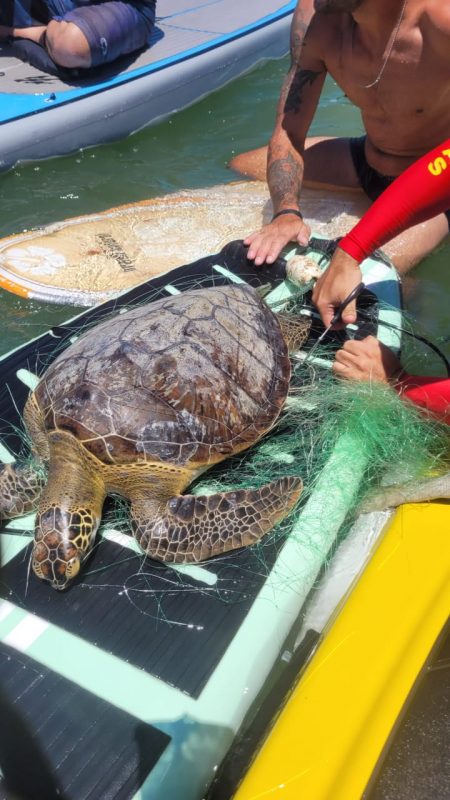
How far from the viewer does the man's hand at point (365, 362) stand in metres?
2.15

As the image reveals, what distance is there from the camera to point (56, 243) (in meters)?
3.52

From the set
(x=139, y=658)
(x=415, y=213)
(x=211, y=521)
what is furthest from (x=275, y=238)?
(x=139, y=658)

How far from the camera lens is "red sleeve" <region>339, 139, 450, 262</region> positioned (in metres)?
2.05

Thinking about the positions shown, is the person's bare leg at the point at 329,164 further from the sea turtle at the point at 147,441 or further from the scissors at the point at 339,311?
the sea turtle at the point at 147,441

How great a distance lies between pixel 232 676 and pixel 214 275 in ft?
6.12

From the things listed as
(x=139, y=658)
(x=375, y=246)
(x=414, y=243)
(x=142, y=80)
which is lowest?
(x=139, y=658)

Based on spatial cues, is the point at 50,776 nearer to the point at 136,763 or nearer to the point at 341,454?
the point at 136,763

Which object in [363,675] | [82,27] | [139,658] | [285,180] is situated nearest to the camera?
[363,675]

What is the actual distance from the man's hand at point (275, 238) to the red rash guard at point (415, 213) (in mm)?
646

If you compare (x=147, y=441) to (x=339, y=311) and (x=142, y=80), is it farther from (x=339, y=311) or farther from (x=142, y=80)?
(x=142, y=80)

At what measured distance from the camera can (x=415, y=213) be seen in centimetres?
214

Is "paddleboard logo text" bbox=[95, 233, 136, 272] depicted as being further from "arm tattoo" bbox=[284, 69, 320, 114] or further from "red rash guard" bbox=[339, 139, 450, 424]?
"red rash guard" bbox=[339, 139, 450, 424]

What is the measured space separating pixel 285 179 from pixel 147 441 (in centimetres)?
232

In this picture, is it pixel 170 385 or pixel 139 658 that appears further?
pixel 170 385
